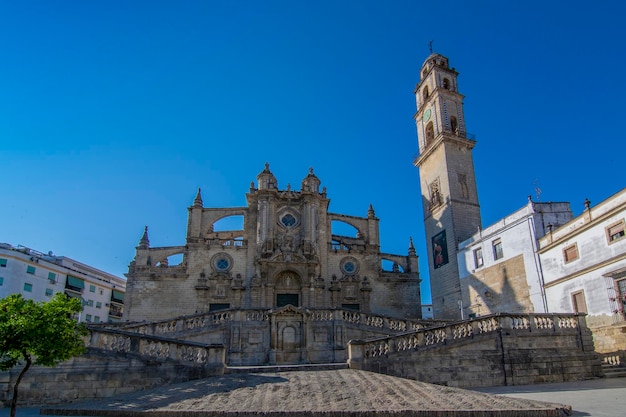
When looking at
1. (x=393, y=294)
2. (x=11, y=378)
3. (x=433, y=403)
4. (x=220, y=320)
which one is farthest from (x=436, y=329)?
(x=393, y=294)

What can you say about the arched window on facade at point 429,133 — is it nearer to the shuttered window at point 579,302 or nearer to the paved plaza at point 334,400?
the shuttered window at point 579,302

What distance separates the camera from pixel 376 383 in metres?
9.97

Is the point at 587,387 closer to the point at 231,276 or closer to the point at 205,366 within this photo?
the point at 205,366

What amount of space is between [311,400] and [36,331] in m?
5.20

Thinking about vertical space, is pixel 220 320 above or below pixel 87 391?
above

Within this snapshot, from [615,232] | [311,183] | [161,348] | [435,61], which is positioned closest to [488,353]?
[615,232]

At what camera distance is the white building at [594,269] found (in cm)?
1672

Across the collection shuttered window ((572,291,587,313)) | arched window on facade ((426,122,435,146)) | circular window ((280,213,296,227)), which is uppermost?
arched window on facade ((426,122,435,146))

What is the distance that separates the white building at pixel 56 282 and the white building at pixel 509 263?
33.3m

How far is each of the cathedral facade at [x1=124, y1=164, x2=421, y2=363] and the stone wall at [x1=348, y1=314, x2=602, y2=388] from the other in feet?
45.3

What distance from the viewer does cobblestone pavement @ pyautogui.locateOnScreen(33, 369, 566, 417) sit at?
23.9ft

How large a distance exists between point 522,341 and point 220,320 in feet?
34.1

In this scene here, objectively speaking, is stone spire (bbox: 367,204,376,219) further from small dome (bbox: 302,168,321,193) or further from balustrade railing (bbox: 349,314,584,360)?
balustrade railing (bbox: 349,314,584,360)

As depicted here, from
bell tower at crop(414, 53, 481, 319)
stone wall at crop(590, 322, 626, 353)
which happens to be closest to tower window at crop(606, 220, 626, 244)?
stone wall at crop(590, 322, 626, 353)
